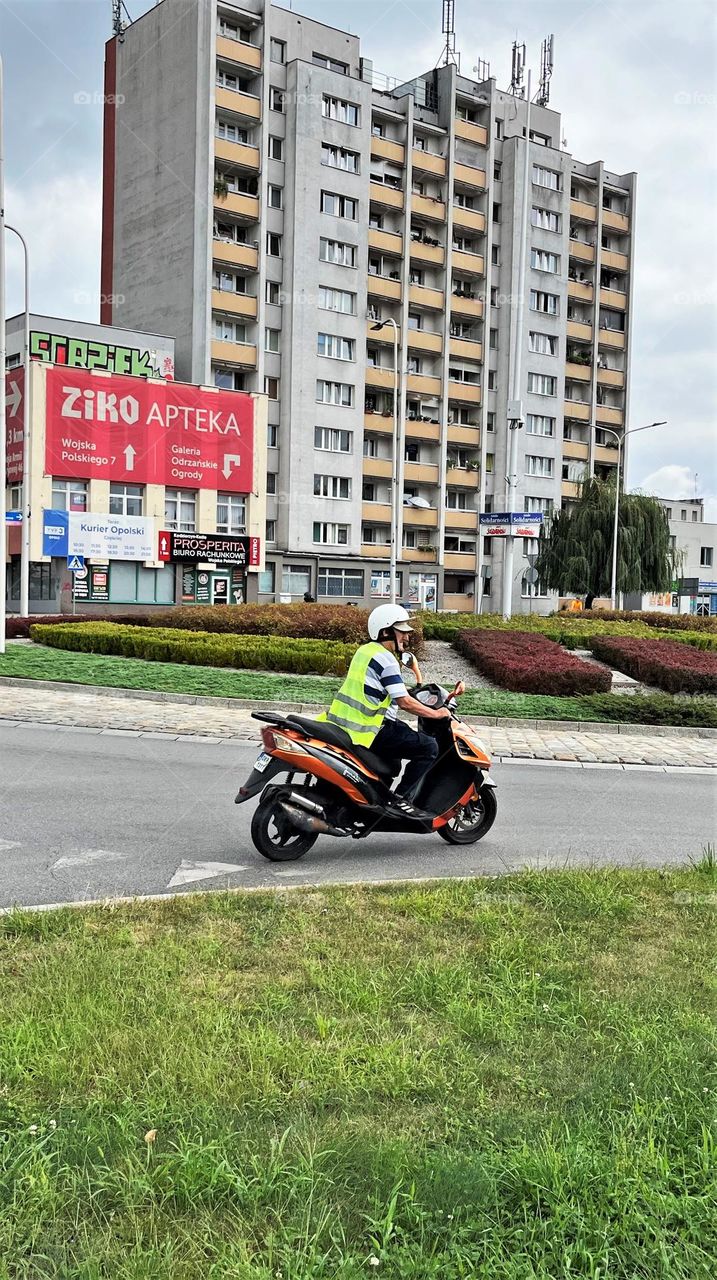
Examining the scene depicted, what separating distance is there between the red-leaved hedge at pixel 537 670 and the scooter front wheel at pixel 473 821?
31.8 feet

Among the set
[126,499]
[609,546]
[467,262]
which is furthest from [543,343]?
[126,499]

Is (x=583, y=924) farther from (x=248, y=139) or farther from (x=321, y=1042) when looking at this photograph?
(x=248, y=139)

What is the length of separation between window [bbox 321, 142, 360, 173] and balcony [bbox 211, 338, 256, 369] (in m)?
11.6

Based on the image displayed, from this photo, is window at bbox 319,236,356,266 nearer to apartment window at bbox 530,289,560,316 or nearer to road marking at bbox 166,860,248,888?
apartment window at bbox 530,289,560,316

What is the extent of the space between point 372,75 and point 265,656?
5735 centimetres

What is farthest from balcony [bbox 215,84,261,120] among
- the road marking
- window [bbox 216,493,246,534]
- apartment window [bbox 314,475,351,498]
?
the road marking

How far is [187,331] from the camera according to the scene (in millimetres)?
55000

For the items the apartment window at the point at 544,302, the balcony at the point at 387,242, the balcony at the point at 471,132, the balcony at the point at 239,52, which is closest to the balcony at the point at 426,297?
the balcony at the point at 387,242

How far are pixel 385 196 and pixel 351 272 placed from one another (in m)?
6.03

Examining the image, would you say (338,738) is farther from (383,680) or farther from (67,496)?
(67,496)

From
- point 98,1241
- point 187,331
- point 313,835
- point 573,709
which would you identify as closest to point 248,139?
point 187,331

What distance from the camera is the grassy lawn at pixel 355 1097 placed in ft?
8.43

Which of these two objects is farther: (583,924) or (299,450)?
(299,450)

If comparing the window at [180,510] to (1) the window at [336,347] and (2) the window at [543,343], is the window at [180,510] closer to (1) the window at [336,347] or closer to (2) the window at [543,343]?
(1) the window at [336,347]
